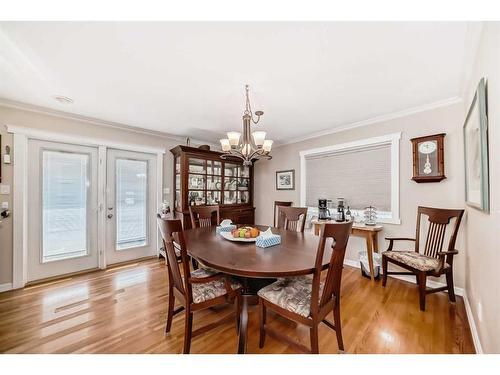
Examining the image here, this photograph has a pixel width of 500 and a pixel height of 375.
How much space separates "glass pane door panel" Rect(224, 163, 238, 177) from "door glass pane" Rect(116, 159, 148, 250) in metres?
1.46

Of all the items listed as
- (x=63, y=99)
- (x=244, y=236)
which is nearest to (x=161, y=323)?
(x=244, y=236)

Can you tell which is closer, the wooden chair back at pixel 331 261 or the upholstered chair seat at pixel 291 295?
the wooden chair back at pixel 331 261

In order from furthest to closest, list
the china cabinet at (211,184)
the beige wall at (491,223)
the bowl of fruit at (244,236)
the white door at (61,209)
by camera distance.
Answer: the china cabinet at (211,184) → the white door at (61,209) → the bowl of fruit at (244,236) → the beige wall at (491,223)

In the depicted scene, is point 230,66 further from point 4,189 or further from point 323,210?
point 4,189

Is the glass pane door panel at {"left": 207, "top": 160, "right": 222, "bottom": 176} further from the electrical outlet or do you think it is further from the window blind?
the electrical outlet

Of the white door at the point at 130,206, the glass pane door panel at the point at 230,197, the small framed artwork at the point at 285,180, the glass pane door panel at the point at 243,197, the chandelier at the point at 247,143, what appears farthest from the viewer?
the glass pane door panel at the point at 243,197

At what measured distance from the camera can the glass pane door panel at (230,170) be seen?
4211 millimetres

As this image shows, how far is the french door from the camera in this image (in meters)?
2.65

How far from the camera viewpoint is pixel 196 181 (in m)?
3.77

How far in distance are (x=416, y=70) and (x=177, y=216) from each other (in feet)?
12.1

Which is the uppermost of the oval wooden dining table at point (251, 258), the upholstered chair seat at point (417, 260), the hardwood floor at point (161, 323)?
the oval wooden dining table at point (251, 258)

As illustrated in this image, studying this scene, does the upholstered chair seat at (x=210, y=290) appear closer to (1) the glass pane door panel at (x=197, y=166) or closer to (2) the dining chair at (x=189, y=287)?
(2) the dining chair at (x=189, y=287)

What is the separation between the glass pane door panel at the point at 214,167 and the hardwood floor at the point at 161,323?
2.12 metres

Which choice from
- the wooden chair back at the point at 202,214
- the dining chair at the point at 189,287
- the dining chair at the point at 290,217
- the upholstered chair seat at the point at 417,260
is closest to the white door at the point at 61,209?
the wooden chair back at the point at 202,214
